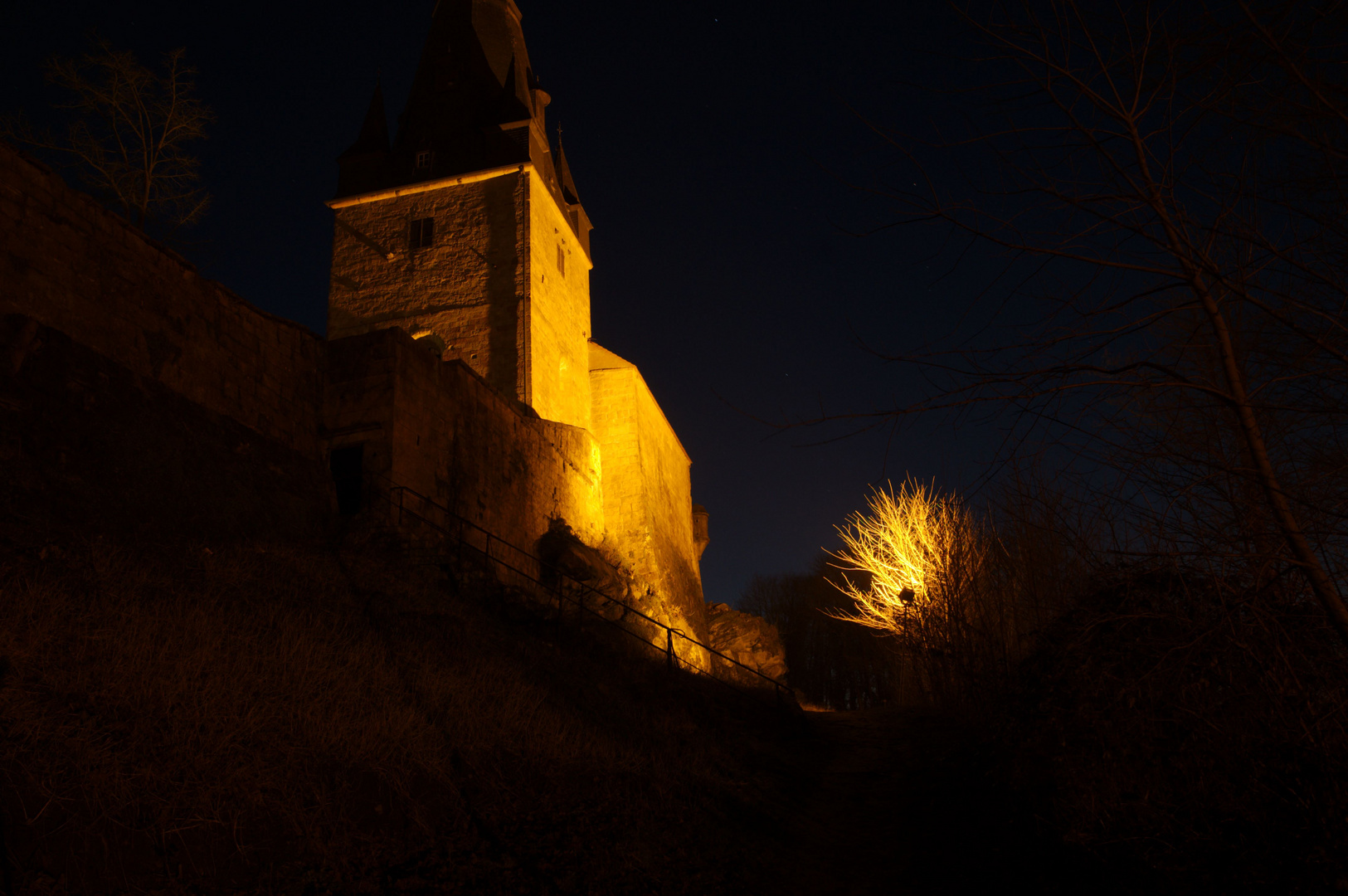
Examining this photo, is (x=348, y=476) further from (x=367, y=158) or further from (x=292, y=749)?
(x=367, y=158)

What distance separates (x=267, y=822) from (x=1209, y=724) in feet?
17.8

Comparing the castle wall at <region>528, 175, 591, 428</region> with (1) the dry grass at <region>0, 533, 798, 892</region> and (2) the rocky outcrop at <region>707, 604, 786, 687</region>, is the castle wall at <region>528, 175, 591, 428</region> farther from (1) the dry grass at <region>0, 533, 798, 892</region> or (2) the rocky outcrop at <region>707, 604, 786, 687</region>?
(1) the dry grass at <region>0, 533, 798, 892</region>

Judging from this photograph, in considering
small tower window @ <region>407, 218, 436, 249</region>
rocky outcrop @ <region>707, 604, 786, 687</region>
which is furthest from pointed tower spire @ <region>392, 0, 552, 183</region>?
rocky outcrop @ <region>707, 604, 786, 687</region>

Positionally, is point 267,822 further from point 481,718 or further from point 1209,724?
point 1209,724

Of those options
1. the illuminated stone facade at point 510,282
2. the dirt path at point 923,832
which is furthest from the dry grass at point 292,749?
the illuminated stone facade at point 510,282

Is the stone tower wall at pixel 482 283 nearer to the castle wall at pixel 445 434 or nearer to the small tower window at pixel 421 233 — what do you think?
the small tower window at pixel 421 233

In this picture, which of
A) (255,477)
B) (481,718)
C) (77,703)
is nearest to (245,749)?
(77,703)

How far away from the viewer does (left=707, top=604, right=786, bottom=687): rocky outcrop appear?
2445 centimetres

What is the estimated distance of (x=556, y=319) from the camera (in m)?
24.3

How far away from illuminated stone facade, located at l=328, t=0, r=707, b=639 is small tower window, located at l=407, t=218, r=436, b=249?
0.04m

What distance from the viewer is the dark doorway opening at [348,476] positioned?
43.1 feet

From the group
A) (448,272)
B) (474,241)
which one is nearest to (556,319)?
(474,241)

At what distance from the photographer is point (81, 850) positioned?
399cm

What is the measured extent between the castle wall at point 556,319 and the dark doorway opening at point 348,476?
27.1 ft
